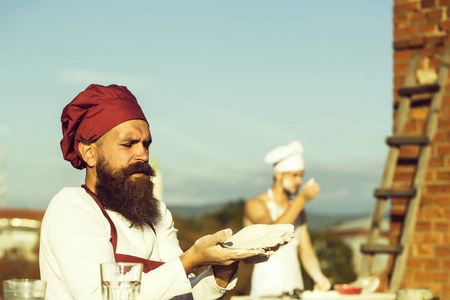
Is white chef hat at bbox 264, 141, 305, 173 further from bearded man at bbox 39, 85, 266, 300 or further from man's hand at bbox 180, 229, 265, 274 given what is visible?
man's hand at bbox 180, 229, 265, 274

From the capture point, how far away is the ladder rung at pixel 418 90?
5.40m

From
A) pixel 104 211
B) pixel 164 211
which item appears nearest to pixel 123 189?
pixel 104 211

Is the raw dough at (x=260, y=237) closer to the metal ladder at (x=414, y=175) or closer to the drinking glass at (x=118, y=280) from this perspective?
the drinking glass at (x=118, y=280)

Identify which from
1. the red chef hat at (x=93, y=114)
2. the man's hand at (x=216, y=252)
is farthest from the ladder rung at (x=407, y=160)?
the man's hand at (x=216, y=252)

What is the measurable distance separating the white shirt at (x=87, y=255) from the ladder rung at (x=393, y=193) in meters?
3.51

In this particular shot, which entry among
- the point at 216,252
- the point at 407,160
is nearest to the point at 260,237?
the point at 216,252

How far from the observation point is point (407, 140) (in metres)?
5.39

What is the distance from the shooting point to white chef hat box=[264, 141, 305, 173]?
5.74 metres

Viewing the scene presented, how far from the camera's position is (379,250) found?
5.40 metres

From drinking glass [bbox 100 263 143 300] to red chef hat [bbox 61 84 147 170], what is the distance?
644mm

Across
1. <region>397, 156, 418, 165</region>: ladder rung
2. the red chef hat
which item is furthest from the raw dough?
<region>397, 156, 418, 165</region>: ladder rung

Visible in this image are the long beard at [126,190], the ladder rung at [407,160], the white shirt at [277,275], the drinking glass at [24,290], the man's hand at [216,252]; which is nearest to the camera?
the drinking glass at [24,290]

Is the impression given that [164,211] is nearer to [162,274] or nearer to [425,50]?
[162,274]

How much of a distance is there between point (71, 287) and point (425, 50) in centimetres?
444
